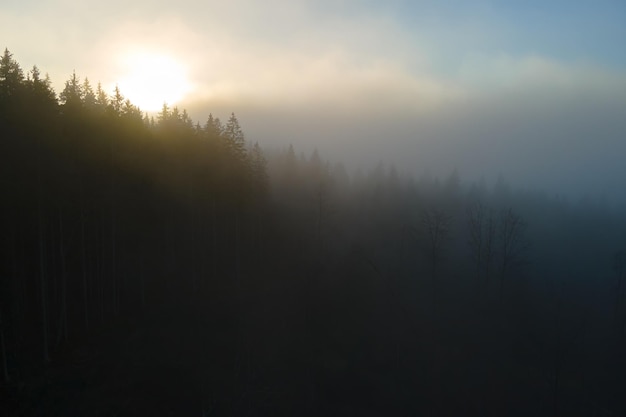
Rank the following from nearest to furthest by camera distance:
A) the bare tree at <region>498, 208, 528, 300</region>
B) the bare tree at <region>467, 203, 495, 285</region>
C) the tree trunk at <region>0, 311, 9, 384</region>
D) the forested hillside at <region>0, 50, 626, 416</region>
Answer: the tree trunk at <region>0, 311, 9, 384</region> → the forested hillside at <region>0, 50, 626, 416</region> → the bare tree at <region>498, 208, 528, 300</region> → the bare tree at <region>467, 203, 495, 285</region>

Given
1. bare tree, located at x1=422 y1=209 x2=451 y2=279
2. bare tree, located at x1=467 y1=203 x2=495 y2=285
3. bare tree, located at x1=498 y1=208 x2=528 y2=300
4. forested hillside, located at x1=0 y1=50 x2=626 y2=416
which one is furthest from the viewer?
bare tree, located at x1=467 y1=203 x2=495 y2=285

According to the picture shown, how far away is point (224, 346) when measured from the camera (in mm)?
30922

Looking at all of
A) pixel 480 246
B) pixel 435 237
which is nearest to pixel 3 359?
pixel 435 237

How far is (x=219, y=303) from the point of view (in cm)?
3653

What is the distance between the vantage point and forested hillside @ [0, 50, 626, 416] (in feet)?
73.0

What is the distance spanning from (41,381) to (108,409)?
3.41 meters

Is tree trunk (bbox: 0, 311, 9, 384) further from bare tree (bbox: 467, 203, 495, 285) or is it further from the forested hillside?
bare tree (bbox: 467, 203, 495, 285)

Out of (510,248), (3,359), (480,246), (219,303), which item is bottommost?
(219,303)

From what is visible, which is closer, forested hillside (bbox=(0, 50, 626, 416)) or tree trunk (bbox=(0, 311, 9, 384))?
tree trunk (bbox=(0, 311, 9, 384))

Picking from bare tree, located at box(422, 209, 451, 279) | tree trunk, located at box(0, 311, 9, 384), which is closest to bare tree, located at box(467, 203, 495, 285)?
bare tree, located at box(422, 209, 451, 279)

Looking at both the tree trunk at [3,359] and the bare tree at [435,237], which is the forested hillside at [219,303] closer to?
the tree trunk at [3,359]

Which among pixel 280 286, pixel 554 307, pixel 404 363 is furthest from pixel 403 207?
pixel 404 363

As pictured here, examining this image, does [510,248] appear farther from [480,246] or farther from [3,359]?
[3,359]

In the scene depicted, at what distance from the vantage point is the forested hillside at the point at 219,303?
22.3 m
